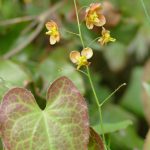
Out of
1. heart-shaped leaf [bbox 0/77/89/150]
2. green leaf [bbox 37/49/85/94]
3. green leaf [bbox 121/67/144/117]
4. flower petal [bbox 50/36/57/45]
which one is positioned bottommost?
green leaf [bbox 121/67/144/117]

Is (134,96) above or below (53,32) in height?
below

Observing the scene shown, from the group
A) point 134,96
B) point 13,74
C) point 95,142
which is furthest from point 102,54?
point 95,142

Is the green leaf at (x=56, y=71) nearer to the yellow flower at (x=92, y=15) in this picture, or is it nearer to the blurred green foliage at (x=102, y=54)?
the blurred green foliage at (x=102, y=54)

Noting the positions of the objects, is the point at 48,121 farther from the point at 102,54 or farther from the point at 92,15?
the point at 102,54

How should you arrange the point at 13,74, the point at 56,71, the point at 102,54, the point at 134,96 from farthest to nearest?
1. the point at 102,54
2. the point at 134,96
3. the point at 56,71
4. the point at 13,74

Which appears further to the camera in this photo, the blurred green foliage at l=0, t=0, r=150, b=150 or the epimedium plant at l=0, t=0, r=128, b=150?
the blurred green foliage at l=0, t=0, r=150, b=150

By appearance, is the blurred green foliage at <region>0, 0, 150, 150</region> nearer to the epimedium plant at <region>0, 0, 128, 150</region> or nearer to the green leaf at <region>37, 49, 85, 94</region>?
the green leaf at <region>37, 49, 85, 94</region>

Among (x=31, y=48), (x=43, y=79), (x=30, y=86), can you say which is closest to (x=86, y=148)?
(x=30, y=86)

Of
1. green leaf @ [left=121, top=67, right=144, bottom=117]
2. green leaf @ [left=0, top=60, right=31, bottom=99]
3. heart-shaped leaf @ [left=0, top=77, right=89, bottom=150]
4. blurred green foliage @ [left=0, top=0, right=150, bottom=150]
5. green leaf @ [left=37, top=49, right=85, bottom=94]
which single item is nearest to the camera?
heart-shaped leaf @ [left=0, top=77, right=89, bottom=150]

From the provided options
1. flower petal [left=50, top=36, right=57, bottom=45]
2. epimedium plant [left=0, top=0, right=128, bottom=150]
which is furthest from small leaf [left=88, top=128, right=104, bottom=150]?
flower petal [left=50, top=36, right=57, bottom=45]
